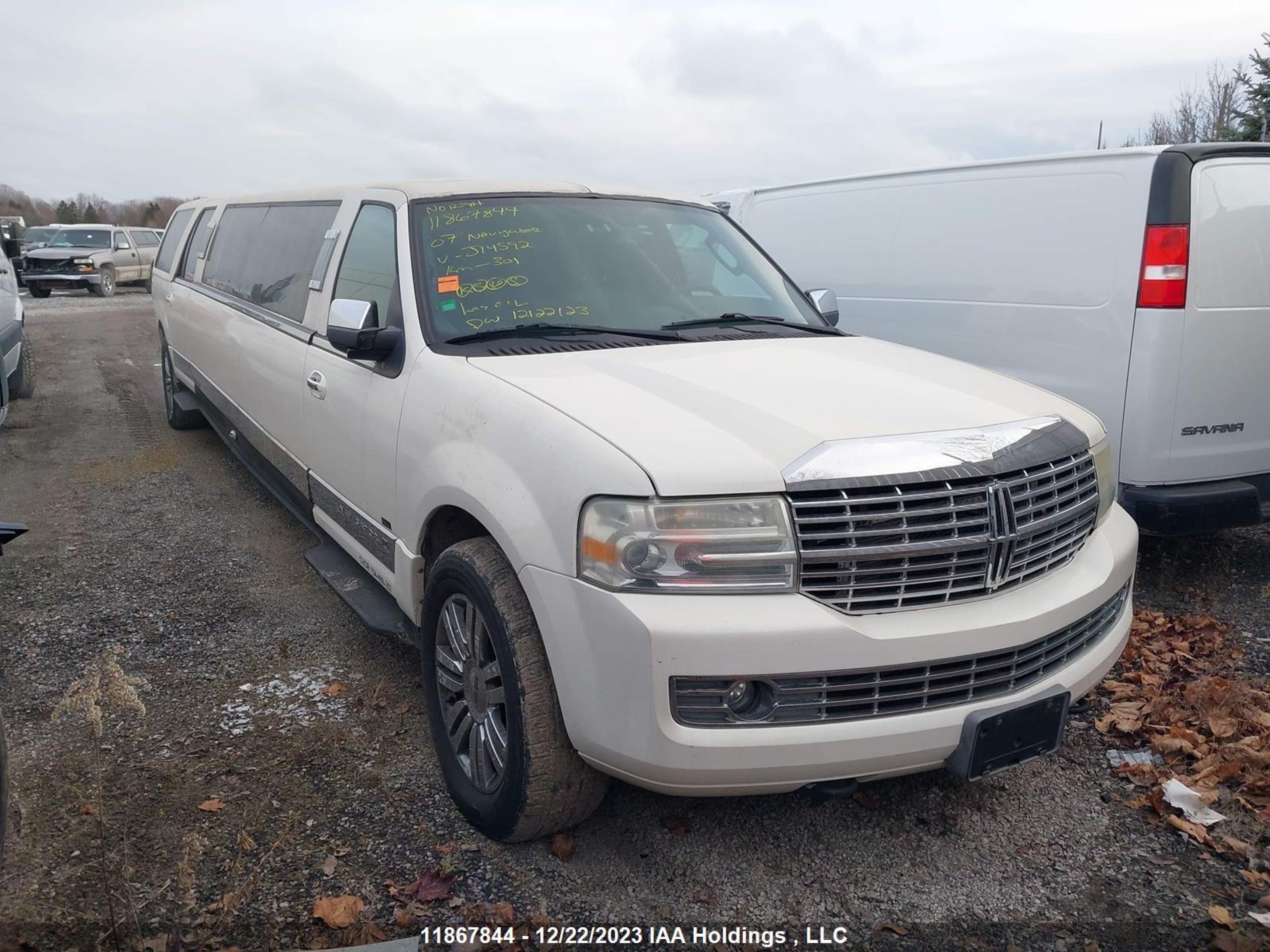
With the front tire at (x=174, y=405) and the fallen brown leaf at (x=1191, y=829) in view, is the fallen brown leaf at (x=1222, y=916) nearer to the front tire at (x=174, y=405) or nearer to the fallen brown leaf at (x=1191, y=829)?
the fallen brown leaf at (x=1191, y=829)

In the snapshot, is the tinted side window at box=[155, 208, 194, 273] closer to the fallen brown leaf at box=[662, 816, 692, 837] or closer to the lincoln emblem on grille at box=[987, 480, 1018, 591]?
the fallen brown leaf at box=[662, 816, 692, 837]

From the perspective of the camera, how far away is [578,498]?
8.03 ft

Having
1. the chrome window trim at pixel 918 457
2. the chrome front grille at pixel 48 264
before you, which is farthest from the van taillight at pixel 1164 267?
the chrome front grille at pixel 48 264

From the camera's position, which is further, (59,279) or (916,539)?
(59,279)

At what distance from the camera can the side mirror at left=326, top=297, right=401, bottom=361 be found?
3420 mm

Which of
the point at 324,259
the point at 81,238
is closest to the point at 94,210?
the point at 81,238

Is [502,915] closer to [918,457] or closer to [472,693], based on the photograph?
[472,693]

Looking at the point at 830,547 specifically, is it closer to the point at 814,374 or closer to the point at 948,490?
the point at 948,490

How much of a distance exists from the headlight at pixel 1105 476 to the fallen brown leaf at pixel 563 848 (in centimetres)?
183

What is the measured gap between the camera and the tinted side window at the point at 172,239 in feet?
26.5

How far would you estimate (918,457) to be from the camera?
2480mm

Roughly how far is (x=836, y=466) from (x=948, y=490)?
0.95 ft

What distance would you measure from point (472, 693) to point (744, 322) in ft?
5.74

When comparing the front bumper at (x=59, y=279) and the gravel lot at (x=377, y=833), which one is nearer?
the gravel lot at (x=377, y=833)
